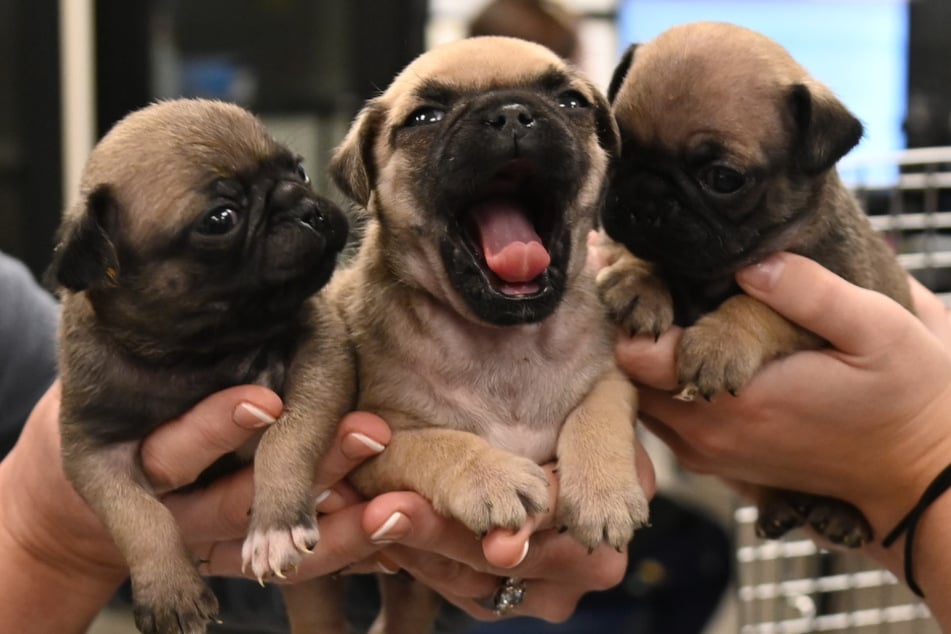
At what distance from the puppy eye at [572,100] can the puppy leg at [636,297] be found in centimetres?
35

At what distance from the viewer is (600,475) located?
69.7 inches

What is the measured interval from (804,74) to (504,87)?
1.94 feet

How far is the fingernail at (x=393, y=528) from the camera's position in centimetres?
175

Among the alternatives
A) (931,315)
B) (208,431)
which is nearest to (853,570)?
(931,315)

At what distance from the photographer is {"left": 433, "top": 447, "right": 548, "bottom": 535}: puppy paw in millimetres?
1693

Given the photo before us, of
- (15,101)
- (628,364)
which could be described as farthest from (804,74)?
(15,101)

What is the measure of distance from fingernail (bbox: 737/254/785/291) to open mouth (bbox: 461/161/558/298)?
40 centimetres

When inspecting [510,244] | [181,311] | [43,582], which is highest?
[510,244]

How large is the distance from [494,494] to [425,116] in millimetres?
658

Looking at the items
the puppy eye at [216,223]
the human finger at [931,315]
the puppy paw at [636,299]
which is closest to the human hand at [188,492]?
the puppy eye at [216,223]

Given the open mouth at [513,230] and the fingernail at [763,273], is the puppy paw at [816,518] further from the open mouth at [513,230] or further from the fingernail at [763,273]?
the open mouth at [513,230]

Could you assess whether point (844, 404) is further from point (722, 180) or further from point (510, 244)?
point (510, 244)

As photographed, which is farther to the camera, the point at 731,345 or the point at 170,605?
the point at 731,345

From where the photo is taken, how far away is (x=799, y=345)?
6.58ft
